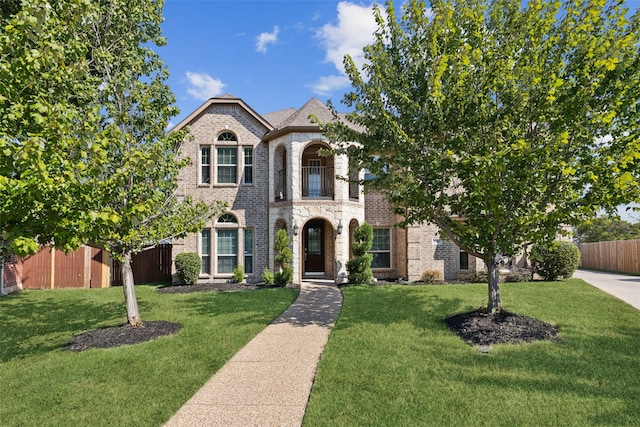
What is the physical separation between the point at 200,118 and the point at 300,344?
12334 mm

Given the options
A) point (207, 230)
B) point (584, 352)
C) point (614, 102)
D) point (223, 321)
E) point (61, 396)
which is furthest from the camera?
point (207, 230)

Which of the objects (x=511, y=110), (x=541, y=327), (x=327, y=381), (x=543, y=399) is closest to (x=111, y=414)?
(x=327, y=381)

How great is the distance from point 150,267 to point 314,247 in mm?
7564

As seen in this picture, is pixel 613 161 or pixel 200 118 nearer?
pixel 613 161

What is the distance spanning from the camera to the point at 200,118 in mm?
16422

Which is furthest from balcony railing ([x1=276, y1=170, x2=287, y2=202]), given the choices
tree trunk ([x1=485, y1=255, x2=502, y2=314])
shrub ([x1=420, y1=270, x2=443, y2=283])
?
tree trunk ([x1=485, y1=255, x2=502, y2=314])

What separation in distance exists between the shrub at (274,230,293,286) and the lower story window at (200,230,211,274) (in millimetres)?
3299

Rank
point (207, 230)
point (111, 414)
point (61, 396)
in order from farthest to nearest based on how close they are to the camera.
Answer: point (207, 230) < point (61, 396) < point (111, 414)

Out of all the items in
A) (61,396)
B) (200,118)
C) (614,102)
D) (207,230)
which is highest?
(200,118)

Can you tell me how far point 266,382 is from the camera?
5.44 metres

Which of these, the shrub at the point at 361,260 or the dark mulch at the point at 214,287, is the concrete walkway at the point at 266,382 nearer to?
the shrub at the point at 361,260

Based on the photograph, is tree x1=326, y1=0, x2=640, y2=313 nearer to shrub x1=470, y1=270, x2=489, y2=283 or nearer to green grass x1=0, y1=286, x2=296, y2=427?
green grass x1=0, y1=286, x2=296, y2=427

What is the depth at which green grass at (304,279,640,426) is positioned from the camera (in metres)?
4.39

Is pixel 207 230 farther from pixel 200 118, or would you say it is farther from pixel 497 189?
pixel 497 189
